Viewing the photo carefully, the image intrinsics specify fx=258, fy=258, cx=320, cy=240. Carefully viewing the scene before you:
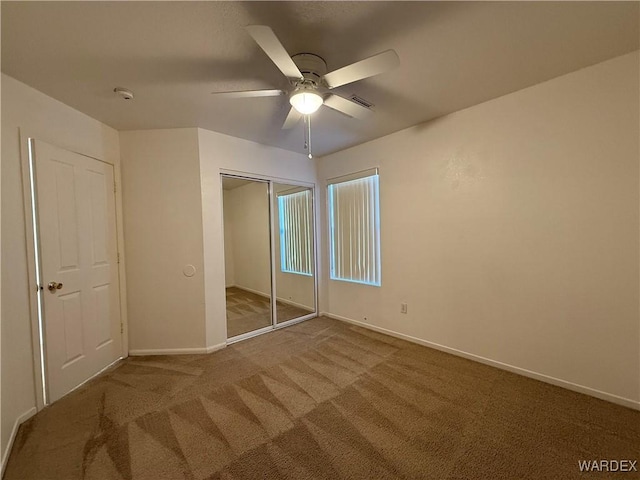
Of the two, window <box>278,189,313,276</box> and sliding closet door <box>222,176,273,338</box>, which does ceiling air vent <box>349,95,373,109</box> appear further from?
window <box>278,189,313,276</box>

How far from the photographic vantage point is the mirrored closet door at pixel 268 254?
3.69 m

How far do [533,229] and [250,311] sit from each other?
11.9ft

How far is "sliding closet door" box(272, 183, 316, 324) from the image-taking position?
13.4ft

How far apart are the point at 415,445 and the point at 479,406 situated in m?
0.70

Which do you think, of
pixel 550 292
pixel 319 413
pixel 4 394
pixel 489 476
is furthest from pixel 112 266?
pixel 550 292

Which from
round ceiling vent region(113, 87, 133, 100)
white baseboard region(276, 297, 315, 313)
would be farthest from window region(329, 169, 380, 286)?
round ceiling vent region(113, 87, 133, 100)

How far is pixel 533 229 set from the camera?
2.23 metres

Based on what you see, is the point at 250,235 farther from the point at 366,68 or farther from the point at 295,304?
the point at 366,68

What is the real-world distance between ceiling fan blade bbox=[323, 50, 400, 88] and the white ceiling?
24 cm

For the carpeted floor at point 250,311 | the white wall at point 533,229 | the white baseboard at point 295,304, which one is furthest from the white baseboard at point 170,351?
the white wall at point 533,229

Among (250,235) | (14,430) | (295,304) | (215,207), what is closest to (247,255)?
(250,235)

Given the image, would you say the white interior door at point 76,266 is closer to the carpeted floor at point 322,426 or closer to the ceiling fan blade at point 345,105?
the carpeted floor at point 322,426

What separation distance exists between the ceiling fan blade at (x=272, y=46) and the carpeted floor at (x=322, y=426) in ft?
7.47

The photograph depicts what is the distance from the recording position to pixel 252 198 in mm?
3895
